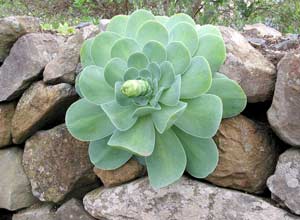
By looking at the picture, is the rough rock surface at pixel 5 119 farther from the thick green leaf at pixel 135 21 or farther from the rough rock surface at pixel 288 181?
the rough rock surface at pixel 288 181

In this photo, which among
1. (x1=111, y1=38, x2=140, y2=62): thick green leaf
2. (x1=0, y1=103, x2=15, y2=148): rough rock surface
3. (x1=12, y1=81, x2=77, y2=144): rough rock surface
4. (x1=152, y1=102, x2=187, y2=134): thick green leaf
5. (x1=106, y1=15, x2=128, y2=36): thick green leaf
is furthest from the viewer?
(x1=0, y1=103, x2=15, y2=148): rough rock surface

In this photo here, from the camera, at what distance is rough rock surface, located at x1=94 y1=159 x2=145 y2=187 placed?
4.29ft

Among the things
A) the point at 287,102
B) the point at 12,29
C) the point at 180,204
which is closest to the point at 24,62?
the point at 12,29

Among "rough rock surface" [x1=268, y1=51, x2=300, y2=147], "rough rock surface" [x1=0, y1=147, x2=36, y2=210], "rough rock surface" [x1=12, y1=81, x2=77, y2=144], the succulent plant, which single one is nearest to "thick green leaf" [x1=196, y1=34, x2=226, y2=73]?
the succulent plant

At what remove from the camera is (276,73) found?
47.1 inches

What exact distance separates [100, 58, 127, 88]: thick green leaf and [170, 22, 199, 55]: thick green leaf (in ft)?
0.49

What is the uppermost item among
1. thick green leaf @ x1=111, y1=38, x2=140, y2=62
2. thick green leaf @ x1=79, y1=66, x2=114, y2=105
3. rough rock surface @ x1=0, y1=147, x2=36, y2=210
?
thick green leaf @ x1=111, y1=38, x2=140, y2=62

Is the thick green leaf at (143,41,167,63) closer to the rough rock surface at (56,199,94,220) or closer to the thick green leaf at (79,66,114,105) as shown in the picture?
the thick green leaf at (79,66,114,105)

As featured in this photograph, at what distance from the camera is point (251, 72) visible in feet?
3.90

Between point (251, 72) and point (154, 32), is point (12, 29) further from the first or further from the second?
point (251, 72)

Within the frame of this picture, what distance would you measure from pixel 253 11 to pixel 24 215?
1.55m

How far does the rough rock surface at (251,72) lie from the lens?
1188mm

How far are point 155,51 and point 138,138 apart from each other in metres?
0.21

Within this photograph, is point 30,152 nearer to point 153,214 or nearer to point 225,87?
point 153,214
